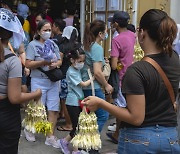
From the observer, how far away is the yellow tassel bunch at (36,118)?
3758mm

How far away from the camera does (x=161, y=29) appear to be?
97.0 inches

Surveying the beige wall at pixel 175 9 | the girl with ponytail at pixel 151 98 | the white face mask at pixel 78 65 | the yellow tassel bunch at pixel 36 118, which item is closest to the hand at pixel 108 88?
the white face mask at pixel 78 65

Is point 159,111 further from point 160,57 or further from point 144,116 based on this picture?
point 160,57

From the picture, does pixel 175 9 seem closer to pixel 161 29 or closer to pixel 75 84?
pixel 75 84

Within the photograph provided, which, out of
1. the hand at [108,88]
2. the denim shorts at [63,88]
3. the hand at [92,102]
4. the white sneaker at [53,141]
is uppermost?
the hand at [92,102]

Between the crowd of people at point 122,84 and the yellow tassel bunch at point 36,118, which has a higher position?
the crowd of people at point 122,84

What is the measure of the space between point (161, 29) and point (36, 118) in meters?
1.87

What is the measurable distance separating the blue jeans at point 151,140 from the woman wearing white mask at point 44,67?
2.61m

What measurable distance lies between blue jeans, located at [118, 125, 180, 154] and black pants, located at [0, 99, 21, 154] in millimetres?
1071

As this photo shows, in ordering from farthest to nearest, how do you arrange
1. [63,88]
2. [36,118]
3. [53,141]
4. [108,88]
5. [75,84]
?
1. [63,88]
2. [53,141]
3. [108,88]
4. [75,84]
5. [36,118]

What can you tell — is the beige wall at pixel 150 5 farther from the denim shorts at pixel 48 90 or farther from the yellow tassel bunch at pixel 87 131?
the yellow tassel bunch at pixel 87 131

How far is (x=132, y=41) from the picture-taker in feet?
17.8

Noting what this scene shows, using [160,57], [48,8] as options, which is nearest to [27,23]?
[48,8]

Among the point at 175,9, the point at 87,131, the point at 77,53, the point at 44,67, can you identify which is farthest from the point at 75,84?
the point at 175,9
